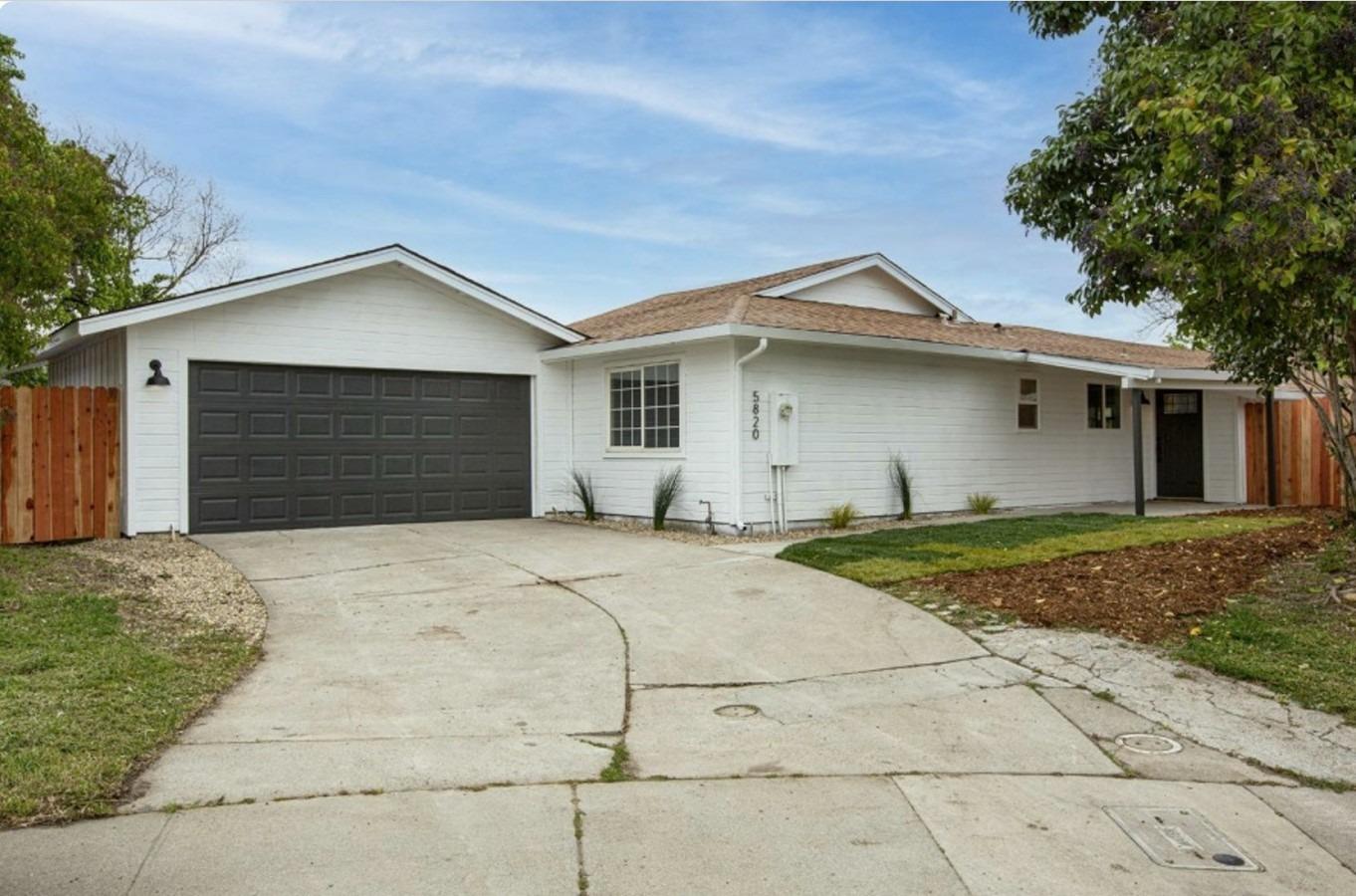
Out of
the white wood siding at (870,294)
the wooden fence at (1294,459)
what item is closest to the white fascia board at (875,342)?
the white wood siding at (870,294)

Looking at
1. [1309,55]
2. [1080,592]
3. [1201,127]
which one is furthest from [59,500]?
[1309,55]

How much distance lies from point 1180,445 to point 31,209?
63.5 ft

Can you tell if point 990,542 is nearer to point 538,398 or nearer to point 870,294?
point 870,294

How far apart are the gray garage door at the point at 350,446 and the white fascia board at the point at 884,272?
443cm

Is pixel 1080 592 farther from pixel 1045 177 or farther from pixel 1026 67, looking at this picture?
pixel 1026 67

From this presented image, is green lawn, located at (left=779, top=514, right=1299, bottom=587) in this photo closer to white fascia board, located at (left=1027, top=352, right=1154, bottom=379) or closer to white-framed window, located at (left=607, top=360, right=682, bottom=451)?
white fascia board, located at (left=1027, top=352, right=1154, bottom=379)

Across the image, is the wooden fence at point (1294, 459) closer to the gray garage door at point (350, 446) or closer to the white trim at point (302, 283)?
the white trim at point (302, 283)

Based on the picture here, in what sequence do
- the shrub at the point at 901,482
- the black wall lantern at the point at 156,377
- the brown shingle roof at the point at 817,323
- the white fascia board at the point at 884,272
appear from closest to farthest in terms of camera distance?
the black wall lantern at the point at 156,377, the brown shingle roof at the point at 817,323, the shrub at the point at 901,482, the white fascia board at the point at 884,272

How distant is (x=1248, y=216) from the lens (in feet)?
21.2

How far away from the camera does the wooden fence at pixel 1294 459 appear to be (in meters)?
17.0

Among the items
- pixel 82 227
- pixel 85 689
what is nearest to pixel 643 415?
pixel 82 227

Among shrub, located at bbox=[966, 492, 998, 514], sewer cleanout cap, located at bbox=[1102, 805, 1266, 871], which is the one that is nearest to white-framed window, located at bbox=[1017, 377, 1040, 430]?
shrub, located at bbox=[966, 492, 998, 514]

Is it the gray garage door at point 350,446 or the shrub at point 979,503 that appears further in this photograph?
the shrub at point 979,503

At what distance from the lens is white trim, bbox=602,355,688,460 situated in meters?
13.0
